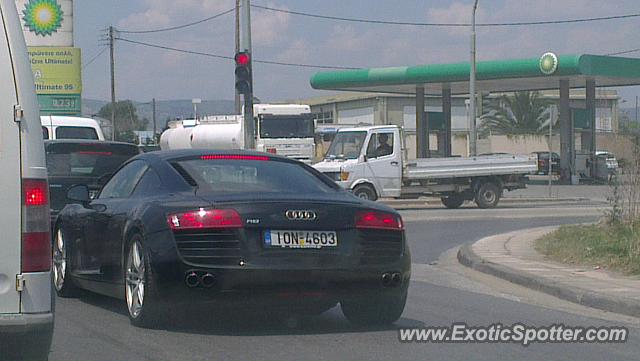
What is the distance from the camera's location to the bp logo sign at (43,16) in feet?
136

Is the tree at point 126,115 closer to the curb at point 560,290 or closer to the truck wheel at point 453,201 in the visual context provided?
the truck wheel at point 453,201

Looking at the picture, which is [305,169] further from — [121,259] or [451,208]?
[451,208]

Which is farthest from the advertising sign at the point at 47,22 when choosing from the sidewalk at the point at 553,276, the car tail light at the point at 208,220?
the car tail light at the point at 208,220

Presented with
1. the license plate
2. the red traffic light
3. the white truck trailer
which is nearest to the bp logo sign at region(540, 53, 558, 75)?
the white truck trailer

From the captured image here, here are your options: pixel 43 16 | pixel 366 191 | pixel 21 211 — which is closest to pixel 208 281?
pixel 21 211

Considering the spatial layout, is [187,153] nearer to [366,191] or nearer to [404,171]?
[366,191]

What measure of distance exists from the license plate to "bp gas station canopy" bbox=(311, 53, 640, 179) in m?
33.3

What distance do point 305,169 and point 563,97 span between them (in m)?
37.8

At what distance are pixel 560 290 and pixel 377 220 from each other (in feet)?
11.7

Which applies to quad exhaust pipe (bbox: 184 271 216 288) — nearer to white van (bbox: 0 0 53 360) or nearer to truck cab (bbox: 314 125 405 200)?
white van (bbox: 0 0 53 360)

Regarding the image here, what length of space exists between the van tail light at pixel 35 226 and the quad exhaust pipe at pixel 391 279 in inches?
125

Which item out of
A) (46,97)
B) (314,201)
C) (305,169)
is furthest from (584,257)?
(46,97)

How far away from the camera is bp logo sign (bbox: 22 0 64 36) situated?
41.5m

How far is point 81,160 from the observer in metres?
13.6
